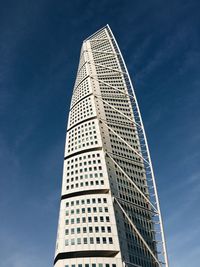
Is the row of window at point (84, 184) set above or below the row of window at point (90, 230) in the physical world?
above

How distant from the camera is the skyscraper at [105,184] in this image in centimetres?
7525

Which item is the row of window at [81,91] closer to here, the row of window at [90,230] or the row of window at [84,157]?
the row of window at [84,157]

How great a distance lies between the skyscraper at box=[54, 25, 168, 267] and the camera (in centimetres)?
7525

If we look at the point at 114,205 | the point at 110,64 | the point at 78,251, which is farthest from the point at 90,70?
the point at 78,251

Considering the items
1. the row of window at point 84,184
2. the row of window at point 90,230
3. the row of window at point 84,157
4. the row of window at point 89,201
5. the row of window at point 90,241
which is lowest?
the row of window at point 90,241

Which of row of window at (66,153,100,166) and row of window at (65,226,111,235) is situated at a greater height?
row of window at (66,153,100,166)

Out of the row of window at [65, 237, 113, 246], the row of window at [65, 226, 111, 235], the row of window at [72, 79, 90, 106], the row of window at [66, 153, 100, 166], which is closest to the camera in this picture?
the row of window at [65, 237, 113, 246]

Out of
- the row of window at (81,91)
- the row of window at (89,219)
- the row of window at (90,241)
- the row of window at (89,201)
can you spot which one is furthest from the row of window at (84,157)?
the row of window at (81,91)

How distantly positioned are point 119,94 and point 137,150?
28093mm

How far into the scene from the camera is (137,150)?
346ft

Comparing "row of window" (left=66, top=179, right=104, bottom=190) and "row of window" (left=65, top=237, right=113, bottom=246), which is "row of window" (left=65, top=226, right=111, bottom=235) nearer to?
"row of window" (left=65, top=237, right=113, bottom=246)

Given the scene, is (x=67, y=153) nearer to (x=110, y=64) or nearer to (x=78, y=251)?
(x=78, y=251)

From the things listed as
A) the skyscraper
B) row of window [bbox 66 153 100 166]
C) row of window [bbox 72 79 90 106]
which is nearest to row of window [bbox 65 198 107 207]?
the skyscraper

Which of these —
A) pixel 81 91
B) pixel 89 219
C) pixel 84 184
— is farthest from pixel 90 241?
pixel 81 91
